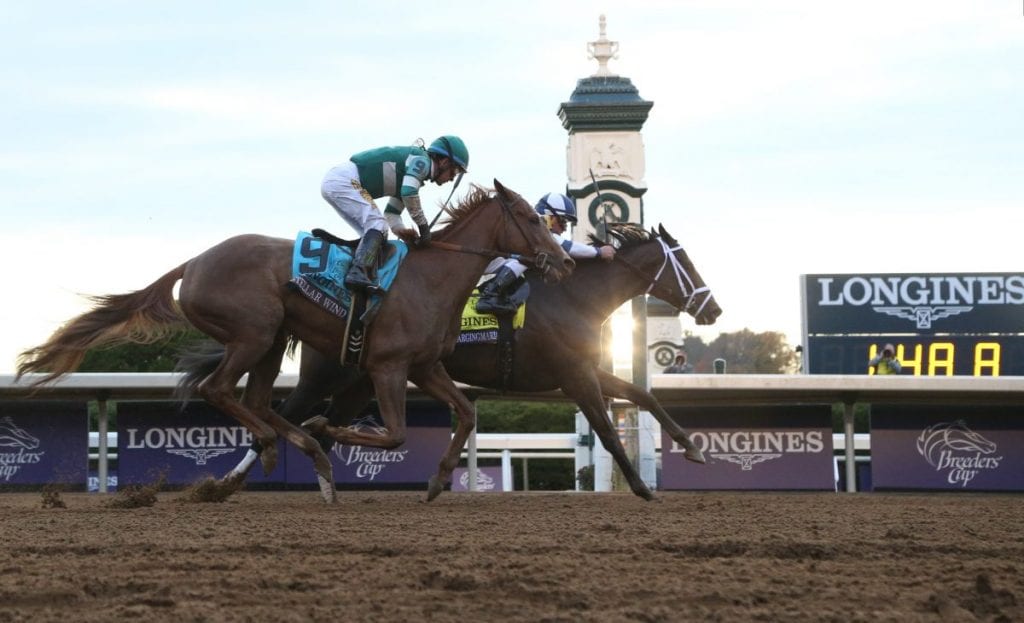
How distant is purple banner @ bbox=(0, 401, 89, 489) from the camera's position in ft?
49.8

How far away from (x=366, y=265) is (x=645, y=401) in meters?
3.01

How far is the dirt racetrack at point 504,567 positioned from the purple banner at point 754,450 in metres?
7.79

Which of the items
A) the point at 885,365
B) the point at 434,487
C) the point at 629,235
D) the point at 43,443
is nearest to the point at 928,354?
the point at 885,365

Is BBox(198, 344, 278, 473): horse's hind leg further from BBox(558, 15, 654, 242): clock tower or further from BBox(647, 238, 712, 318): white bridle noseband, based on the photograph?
BBox(558, 15, 654, 242): clock tower

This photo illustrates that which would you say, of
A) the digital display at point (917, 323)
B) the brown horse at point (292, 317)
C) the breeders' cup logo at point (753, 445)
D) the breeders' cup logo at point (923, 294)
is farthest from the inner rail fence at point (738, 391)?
the breeders' cup logo at point (923, 294)

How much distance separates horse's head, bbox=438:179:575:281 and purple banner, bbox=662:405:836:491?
660cm

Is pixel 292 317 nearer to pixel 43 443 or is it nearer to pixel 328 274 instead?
pixel 328 274

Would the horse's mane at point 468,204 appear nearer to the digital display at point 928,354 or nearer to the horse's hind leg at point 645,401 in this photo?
the horse's hind leg at point 645,401

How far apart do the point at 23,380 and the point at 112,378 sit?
965 mm

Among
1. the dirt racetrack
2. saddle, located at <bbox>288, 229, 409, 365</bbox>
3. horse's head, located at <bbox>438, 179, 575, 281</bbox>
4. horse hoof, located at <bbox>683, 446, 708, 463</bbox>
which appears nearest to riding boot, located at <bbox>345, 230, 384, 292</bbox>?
saddle, located at <bbox>288, 229, 409, 365</bbox>

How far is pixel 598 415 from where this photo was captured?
34.4ft

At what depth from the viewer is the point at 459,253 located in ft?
30.9

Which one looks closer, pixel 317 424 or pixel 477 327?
pixel 317 424

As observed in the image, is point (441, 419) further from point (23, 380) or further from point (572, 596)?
point (572, 596)
